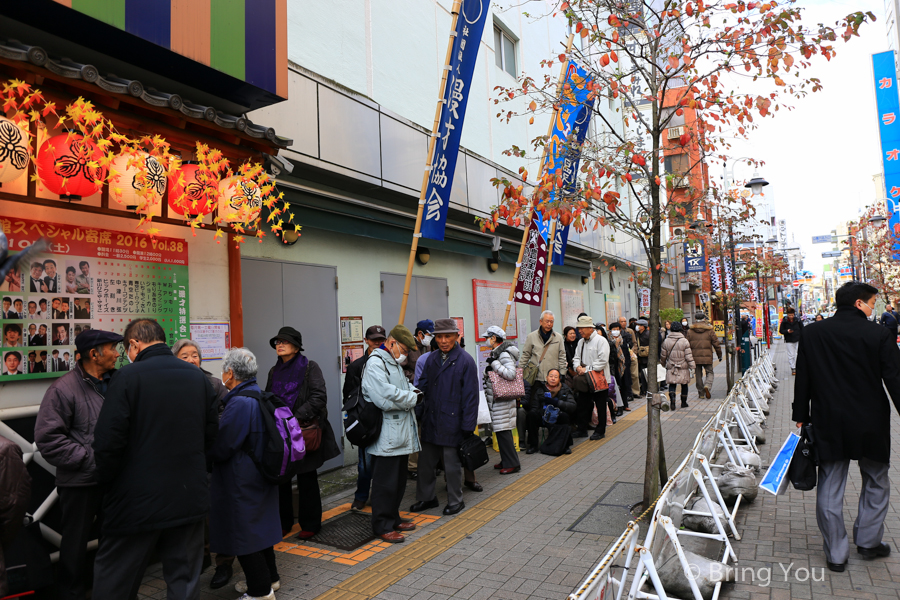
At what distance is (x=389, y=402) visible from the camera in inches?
213

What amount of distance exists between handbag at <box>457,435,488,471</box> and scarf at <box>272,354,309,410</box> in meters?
1.97

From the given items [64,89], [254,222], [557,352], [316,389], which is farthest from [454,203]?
[64,89]

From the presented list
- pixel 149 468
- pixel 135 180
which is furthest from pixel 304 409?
pixel 135 180

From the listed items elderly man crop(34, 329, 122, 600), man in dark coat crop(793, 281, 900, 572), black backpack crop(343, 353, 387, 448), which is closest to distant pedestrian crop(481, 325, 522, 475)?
black backpack crop(343, 353, 387, 448)

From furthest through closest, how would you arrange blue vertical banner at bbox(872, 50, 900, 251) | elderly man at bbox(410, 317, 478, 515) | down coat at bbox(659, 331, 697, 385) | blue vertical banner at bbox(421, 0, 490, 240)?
blue vertical banner at bbox(872, 50, 900, 251), down coat at bbox(659, 331, 697, 385), blue vertical banner at bbox(421, 0, 490, 240), elderly man at bbox(410, 317, 478, 515)

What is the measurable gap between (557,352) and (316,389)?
4756mm

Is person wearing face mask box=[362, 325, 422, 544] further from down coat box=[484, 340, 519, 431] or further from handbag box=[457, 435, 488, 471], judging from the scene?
down coat box=[484, 340, 519, 431]

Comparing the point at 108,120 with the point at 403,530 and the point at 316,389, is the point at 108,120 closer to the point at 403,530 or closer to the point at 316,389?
the point at 316,389

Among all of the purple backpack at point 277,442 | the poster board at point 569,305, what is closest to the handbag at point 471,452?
the purple backpack at point 277,442

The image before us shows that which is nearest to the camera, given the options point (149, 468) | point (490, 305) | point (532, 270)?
point (149, 468)

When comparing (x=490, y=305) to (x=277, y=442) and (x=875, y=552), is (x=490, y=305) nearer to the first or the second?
(x=875, y=552)

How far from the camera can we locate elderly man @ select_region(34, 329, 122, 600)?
389 cm

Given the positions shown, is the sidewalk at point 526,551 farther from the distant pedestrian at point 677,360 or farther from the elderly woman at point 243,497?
the distant pedestrian at point 677,360

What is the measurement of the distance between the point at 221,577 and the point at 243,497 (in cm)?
103
